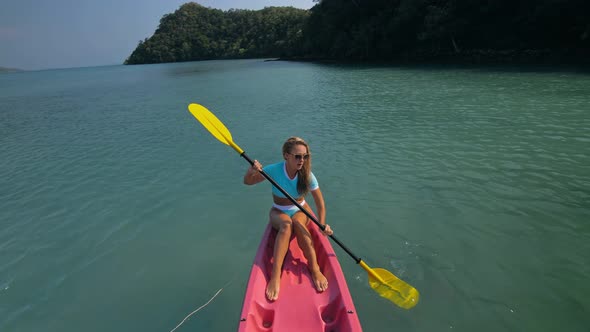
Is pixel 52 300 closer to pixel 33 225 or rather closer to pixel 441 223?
pixel 33 225

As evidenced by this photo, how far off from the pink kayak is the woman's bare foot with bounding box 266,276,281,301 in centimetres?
4

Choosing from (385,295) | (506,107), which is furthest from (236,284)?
(506,107)

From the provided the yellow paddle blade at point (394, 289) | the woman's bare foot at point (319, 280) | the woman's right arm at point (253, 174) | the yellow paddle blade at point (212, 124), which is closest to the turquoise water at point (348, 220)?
the yellow paddle blade at point (394, 289)

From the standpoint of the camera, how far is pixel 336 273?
3.60 m

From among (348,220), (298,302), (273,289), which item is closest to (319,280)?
(298,302)

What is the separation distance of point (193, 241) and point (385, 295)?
3.42 meters

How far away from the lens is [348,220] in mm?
5973

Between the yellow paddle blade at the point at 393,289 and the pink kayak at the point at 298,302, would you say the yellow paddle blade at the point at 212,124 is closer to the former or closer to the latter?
the pink kayak at the point at 298,302

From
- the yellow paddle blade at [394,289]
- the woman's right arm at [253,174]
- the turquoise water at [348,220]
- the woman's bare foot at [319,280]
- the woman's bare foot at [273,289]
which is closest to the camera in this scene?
the woman's bare foot at [273,289]

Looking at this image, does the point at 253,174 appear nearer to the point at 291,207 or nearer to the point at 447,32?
the point at 291,207

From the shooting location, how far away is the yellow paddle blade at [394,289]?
3.88 m

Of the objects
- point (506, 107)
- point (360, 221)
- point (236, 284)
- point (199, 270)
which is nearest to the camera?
point (236, 284)

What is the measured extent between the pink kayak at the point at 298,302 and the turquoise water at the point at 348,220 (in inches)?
31.0

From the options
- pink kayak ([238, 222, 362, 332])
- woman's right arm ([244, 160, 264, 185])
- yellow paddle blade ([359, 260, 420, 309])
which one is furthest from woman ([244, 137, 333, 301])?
yellow paddle blade ([359, 260, 420, 309])
